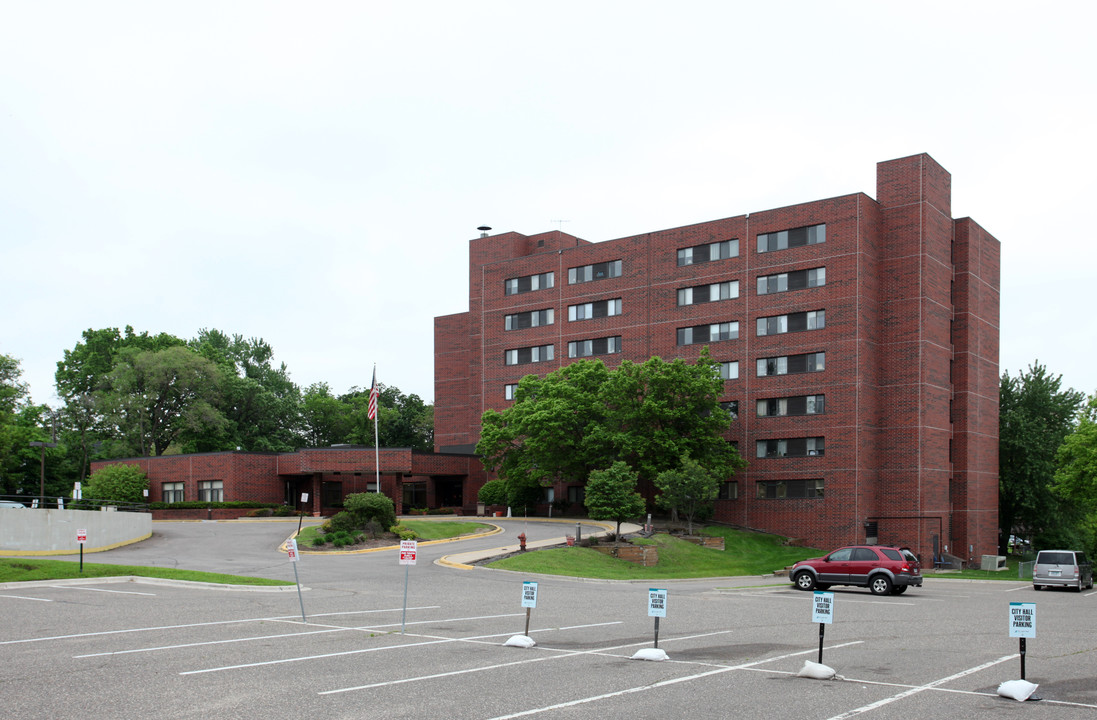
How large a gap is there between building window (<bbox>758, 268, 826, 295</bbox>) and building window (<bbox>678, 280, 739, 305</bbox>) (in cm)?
188

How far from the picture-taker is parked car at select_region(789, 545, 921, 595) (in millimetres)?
30906

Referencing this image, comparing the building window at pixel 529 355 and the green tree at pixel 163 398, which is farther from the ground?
the building window at pixel 529 355

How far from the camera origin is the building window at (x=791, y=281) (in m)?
59.3

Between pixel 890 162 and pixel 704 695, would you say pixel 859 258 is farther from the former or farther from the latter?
pixel 704 695

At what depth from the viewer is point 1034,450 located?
69.3 metres

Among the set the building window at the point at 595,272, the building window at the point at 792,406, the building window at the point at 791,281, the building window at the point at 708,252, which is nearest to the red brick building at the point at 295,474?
the building window at the point at 595,272

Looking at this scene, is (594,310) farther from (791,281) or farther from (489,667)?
(489,667)

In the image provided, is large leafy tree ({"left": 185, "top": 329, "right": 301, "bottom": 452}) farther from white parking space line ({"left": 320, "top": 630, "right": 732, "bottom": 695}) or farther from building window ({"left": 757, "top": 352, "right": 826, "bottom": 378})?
white parking space line ({"left": 320, "top": 630, "right": 732, "bottom": 695})

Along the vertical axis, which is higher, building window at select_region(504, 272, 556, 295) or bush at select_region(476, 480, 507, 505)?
building window at select_region(504, 272, 556, 295)

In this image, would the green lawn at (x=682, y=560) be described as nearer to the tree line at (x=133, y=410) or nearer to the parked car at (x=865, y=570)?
the parked car at (x=865, y=570)

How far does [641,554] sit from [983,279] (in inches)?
1364

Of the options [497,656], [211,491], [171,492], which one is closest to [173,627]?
[497,656]

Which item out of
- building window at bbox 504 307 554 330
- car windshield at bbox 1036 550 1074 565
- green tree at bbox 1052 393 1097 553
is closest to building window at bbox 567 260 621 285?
building window at bbox 504 307 554 330

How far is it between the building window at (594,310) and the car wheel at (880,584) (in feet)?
124
